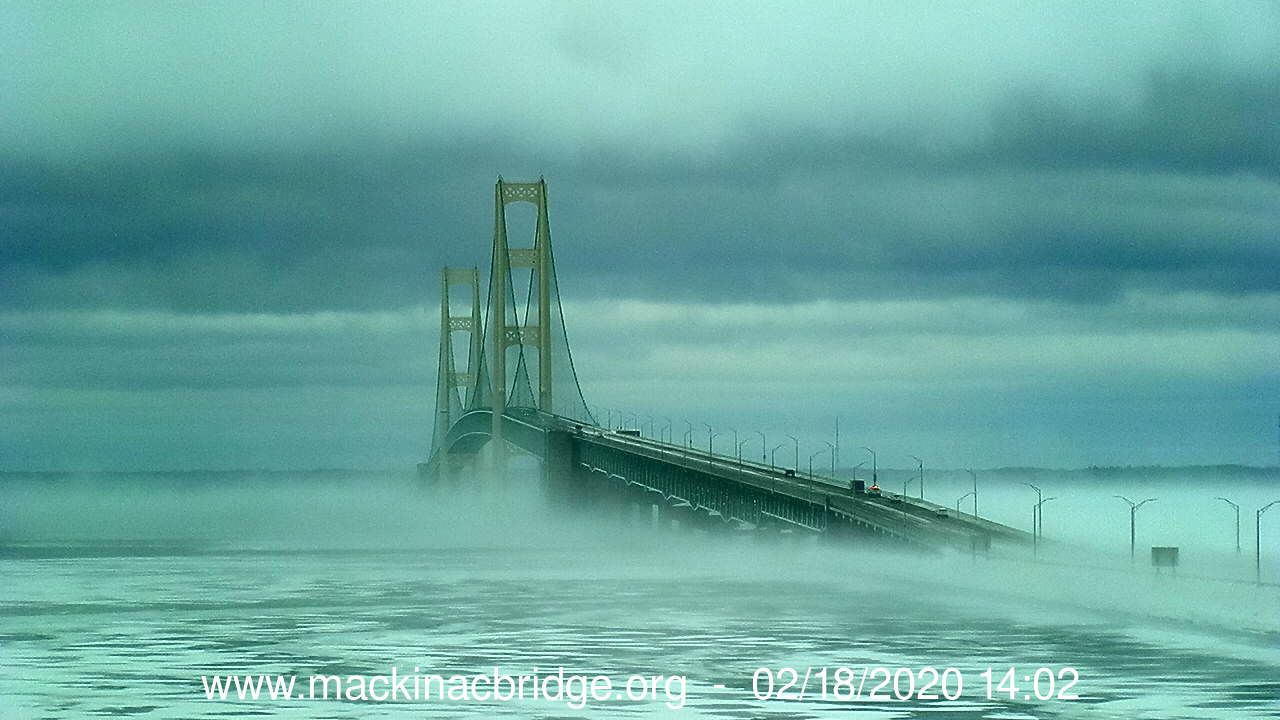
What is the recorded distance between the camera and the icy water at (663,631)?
40438 mm

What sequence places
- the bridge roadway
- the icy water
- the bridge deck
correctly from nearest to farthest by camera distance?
the icy water, the bridge deck, the bridge roadway

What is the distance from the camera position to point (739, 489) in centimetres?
11219

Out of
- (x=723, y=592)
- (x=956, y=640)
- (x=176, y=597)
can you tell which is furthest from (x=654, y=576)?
(x=956, y=640)

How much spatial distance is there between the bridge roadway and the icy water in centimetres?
182

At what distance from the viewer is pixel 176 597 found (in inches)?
2977

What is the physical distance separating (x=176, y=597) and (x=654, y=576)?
21.6m

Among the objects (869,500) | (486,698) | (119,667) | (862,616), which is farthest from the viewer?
(869,500)

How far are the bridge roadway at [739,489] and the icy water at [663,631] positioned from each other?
1818mm

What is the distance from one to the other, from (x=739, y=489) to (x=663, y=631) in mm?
55307

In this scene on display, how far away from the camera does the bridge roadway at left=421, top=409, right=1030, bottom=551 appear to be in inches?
3541

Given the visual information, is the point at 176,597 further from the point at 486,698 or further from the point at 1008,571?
the point at 486,698

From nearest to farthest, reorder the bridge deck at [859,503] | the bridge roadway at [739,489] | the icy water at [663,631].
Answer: the icy water at [663,631]
the bridge deck at [859,503]
the bridge roadway at [739,489]

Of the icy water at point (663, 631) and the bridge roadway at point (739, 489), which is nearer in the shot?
the icy water at point (663, 631)

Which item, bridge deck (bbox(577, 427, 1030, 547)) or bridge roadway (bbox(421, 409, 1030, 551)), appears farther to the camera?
bridge roadway (bbox(421, 409, 1030, 551))
